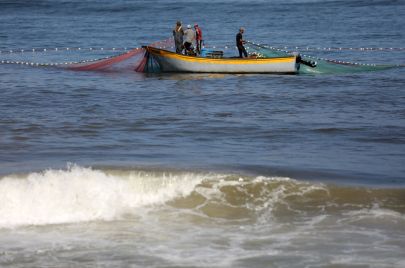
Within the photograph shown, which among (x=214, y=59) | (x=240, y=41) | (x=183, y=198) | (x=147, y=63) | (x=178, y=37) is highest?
(x=178, y=37)

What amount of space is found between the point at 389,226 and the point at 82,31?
37582 mm

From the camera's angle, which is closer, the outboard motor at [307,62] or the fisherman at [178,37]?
the fisherman at [178,37]

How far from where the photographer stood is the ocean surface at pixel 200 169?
10.5 m

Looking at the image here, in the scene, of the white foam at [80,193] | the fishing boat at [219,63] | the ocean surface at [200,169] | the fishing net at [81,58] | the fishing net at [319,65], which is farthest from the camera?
the fishing net at [81,58]

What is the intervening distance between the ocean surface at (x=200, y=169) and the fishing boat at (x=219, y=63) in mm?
274

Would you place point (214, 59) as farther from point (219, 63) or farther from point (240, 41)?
point (240, 41)

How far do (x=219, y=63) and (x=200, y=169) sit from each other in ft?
41.7

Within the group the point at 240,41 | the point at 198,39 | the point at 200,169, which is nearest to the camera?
the point at 200,169

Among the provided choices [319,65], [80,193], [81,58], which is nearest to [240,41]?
[319,65]

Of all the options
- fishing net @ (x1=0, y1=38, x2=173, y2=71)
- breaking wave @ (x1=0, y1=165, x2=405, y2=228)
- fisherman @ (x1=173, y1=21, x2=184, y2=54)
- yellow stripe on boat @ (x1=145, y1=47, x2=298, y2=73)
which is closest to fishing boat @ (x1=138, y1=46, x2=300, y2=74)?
yellow stripe on boat @ (x1=145, y1=47, x2=298, y2=73)

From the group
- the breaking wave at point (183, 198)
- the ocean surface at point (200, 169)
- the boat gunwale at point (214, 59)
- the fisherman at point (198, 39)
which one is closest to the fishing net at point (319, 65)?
the ocean surface at point (200, 169)

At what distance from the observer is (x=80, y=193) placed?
12.6 metres

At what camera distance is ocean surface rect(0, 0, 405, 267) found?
10461mm

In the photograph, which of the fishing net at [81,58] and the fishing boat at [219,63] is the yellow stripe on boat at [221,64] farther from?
the fishing net at [81,58]
